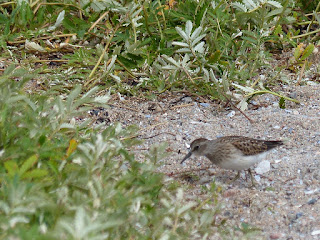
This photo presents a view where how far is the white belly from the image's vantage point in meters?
5.29

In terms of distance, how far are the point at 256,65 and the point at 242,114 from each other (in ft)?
2.35

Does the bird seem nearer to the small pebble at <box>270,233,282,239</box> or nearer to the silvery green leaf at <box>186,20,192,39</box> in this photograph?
the small pebble at <box>270,233,282,239</box>

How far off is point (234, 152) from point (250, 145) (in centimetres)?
18

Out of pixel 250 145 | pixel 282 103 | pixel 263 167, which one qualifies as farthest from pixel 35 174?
pixel 282 103

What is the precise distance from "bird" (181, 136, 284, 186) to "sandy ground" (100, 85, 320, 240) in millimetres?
174

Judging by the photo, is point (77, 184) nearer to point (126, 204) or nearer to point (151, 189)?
point (126, 204)

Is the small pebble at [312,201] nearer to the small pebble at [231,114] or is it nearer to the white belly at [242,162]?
the white belly at [242,162]

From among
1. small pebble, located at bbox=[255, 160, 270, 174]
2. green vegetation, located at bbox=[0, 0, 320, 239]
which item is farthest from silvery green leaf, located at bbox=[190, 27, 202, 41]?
small pebble, located at bbox=[255, 160, 270, 174]

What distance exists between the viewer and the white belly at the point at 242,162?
208 inches

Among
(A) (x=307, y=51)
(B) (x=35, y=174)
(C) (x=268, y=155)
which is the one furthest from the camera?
(A) (x=307, y=51)

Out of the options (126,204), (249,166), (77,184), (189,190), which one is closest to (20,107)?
(77,184)

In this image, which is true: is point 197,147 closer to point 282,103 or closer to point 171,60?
point 171,60

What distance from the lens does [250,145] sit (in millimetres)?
5371

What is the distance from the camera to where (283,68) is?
24.6ft
